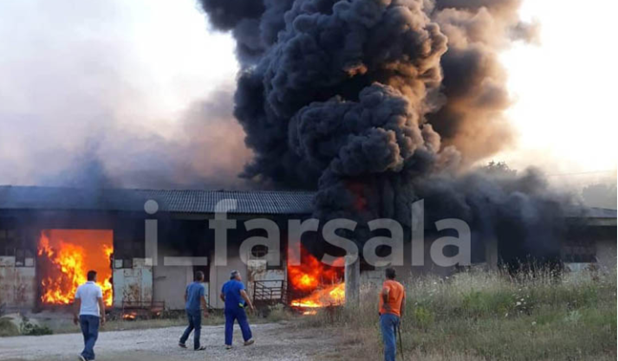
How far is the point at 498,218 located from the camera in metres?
24.9

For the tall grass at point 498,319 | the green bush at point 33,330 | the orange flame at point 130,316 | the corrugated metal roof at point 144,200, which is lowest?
the orange flame at point 130,316

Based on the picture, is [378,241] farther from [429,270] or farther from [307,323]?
[307,323]

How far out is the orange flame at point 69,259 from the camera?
23547 millimetres

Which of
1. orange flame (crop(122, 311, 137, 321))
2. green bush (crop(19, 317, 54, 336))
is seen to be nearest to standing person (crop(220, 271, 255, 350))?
green bush (crop(19, 317, 54, 336))

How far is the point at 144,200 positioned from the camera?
24.1m

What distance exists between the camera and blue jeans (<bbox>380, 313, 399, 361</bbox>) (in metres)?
9.61

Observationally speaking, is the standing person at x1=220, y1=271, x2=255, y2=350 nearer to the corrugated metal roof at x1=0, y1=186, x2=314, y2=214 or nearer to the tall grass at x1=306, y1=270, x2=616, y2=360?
the tall grass at x1=306, y1=270, x2=616, y2=360

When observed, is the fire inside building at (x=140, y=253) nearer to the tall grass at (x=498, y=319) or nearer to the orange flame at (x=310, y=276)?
the orange flame at (x=310, y=276)

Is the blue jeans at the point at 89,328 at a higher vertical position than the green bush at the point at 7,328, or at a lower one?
higher

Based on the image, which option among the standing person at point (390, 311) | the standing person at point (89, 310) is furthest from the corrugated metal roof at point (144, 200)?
the standing person at point (390, 311)

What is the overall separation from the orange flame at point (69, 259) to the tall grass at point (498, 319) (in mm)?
11415

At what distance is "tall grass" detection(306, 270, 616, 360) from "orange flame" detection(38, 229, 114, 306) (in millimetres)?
11415

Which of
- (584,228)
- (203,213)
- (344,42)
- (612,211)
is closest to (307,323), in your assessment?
(203,213)

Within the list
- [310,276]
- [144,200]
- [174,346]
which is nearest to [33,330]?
[174,346]
